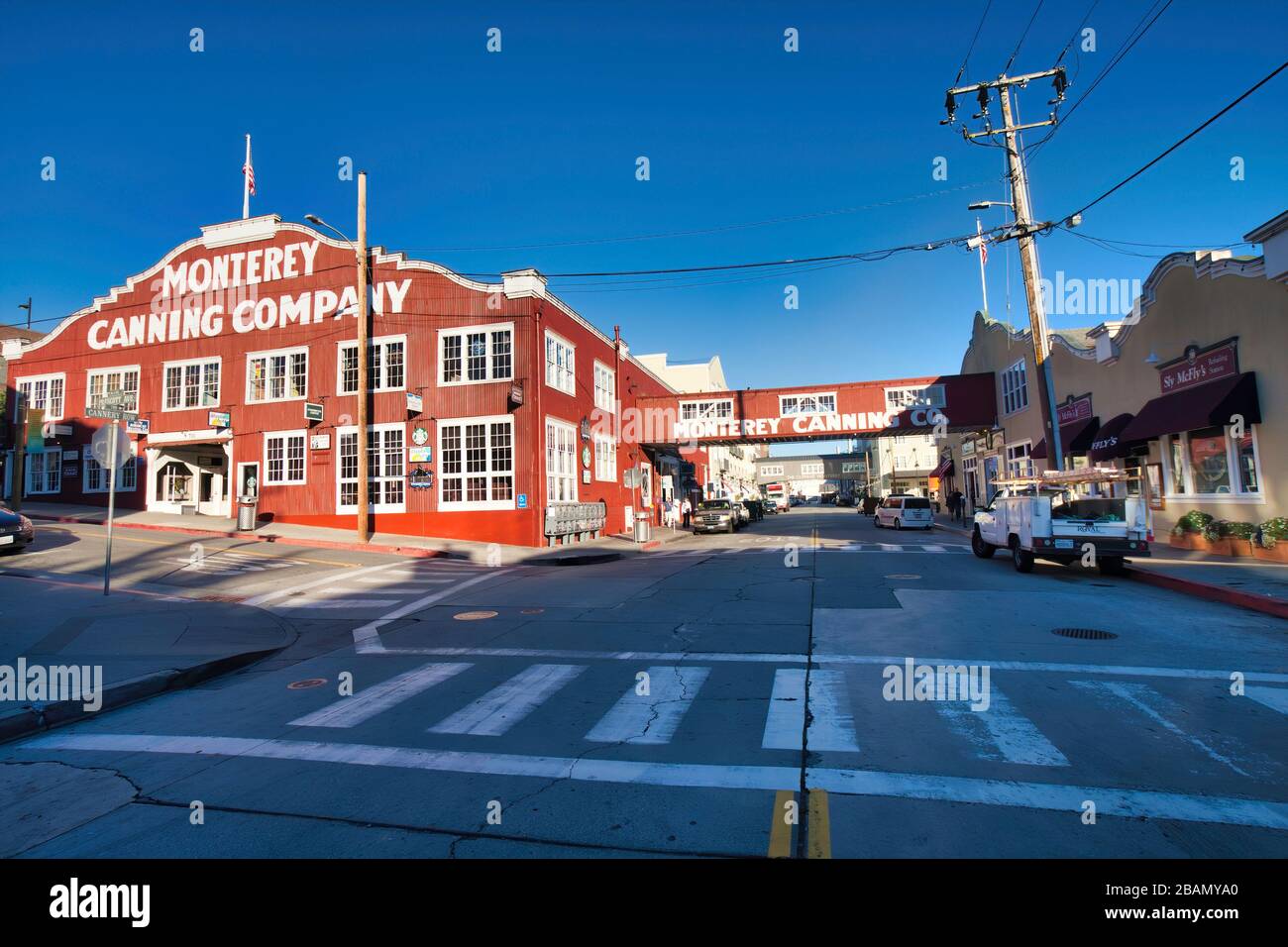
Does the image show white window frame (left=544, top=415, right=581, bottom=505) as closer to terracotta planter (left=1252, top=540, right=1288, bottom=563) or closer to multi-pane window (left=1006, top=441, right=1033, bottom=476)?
multi-pane window (left=1006, top=441, right=1033, bottom=476)

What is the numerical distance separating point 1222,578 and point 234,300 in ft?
108

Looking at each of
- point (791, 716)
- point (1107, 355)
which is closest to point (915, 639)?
point (791, 716)

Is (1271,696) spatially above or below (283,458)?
below

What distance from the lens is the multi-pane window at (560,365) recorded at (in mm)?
26203

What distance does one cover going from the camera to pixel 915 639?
344 inches

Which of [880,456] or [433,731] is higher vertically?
[880,456]

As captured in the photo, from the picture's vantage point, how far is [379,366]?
26.4m

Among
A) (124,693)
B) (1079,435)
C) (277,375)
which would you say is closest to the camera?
(124,693)

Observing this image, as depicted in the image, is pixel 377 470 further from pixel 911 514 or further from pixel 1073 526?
pixel 911 514

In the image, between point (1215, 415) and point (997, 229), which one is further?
point (997, 229)

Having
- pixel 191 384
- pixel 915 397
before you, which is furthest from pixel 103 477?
pixel 915 397

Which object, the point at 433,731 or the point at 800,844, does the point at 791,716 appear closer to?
the point at 800,844

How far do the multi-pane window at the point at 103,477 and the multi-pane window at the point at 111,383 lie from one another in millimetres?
2344
